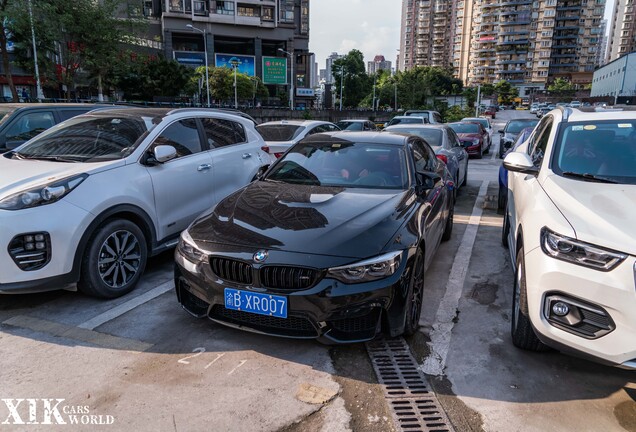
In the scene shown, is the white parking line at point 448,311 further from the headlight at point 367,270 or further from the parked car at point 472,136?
the parked car at point 472,136

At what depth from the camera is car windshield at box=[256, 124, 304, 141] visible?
9.05 meters

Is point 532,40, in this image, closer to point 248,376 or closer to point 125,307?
point 125,307

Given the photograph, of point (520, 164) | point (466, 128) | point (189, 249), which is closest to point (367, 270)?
point (189, 249)

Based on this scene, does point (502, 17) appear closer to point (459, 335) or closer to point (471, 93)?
point (471, 93)

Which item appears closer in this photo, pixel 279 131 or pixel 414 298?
pixel 414 298

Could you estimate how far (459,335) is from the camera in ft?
12.0

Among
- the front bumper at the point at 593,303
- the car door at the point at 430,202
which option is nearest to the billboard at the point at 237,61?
the car door at the point at 430,202

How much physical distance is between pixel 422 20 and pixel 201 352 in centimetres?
16022

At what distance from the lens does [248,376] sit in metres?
3.00

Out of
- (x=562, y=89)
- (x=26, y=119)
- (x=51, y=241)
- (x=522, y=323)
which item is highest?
(x=562, y=89)

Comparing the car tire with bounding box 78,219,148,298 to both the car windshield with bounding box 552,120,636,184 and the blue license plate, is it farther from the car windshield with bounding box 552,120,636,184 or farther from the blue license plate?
the car windshield with bounding box 552,120,636,184

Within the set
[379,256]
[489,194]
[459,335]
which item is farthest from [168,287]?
[489,194]

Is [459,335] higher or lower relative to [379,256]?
lower

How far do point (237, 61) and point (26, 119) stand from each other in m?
64.1
